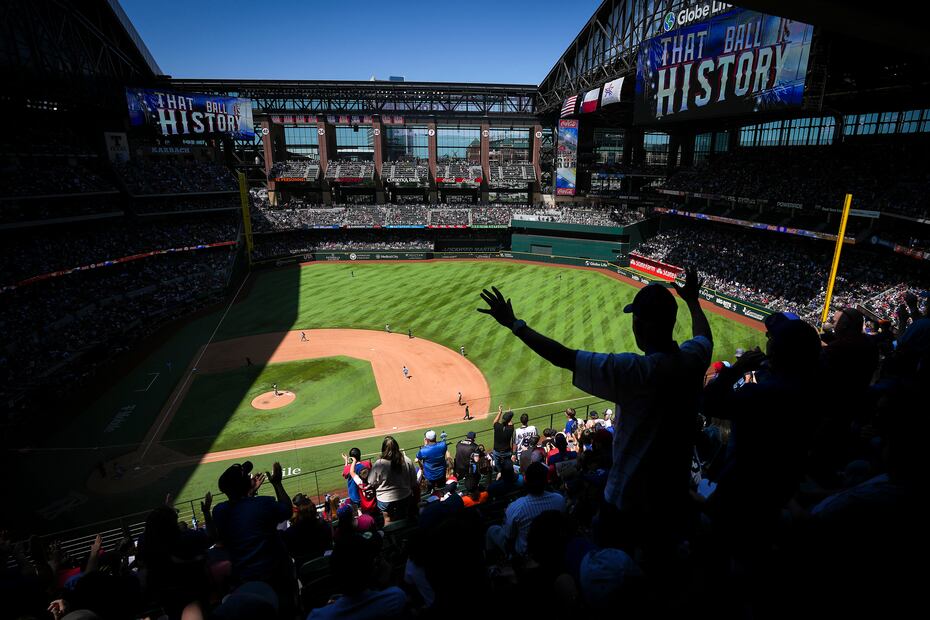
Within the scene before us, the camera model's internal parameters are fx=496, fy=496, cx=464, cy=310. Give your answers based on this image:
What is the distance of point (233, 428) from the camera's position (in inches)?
804

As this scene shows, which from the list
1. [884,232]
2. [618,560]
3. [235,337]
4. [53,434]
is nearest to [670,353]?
[618,560]

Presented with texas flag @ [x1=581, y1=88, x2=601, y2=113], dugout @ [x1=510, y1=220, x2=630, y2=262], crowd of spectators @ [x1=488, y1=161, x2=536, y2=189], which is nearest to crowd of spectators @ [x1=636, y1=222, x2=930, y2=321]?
dugout @ [x1=510, y1=220, x2=630, y2=262]

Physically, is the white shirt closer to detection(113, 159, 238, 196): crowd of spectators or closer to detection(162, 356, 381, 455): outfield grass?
detection(162, 356, 381, 455): outfield grass

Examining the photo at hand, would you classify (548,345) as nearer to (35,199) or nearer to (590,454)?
(590,454)

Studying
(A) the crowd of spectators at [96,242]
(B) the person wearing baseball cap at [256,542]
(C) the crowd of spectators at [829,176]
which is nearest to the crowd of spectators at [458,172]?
(C) the crowd of spectators at [829,176]

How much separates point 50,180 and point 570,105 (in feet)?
148

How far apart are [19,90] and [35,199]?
22.5 feet

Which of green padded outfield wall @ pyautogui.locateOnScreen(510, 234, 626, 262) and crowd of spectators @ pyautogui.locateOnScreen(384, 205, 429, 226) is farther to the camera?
crowd of spectators @ pyautogui.locateOnScreen(384, 205, 429, 226)

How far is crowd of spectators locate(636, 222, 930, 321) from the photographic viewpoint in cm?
2958

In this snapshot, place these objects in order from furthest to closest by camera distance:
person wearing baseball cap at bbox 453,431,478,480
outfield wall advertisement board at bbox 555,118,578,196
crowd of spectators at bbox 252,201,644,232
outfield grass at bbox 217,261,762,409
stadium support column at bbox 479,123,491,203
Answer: stadium support column at bbox 479,123,491,203
outfield wall advertisement board at bbox 555,118,578,196
crowd of spectators at bbox 252,201,644,232
outfield grass at bbox 217,261,762,409
person wearing baseball cap at bbox 453,431,478,480

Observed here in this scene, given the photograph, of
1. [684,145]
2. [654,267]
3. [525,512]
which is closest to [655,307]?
[525,512]

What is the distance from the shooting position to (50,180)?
109ft

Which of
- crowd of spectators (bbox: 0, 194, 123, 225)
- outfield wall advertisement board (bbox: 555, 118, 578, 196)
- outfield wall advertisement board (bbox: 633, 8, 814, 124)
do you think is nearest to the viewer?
outfield wall advertisement board (bbox: 633, 8, 814, 124)

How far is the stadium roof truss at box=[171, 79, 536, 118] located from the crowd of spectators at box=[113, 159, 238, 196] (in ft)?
46.8
